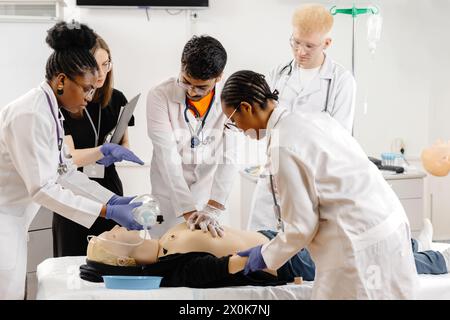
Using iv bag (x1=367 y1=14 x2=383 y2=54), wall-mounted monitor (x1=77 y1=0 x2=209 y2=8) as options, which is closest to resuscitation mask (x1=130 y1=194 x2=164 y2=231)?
wall-mounted monitor (x1=77 y1=0 x2=209 y2=8)

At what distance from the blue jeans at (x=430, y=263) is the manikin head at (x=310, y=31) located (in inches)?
42.7

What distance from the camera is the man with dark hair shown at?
8.31 feet

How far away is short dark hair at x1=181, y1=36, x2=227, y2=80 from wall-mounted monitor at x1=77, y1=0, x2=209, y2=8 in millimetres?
1681

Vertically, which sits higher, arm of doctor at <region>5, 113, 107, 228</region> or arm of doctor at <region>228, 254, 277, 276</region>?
arm of doctor at <region>5, 113, 107, 228</region>

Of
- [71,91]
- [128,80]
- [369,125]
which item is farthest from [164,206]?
[369,125]

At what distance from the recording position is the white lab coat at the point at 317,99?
2916 mm

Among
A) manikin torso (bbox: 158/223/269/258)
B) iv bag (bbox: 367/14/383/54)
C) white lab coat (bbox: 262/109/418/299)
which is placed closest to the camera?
white lab coat (bbox: 262/109/418/299)

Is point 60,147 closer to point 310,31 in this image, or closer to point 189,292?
point 189,292

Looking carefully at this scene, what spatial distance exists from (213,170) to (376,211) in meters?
1.13

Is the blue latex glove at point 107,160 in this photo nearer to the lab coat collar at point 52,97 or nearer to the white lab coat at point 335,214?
the lab coat collar at point 52,97

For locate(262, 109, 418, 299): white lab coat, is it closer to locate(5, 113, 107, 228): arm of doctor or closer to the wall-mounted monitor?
locate(5, 113, 107, 228): arm of doctor

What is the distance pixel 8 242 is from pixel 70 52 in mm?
614
